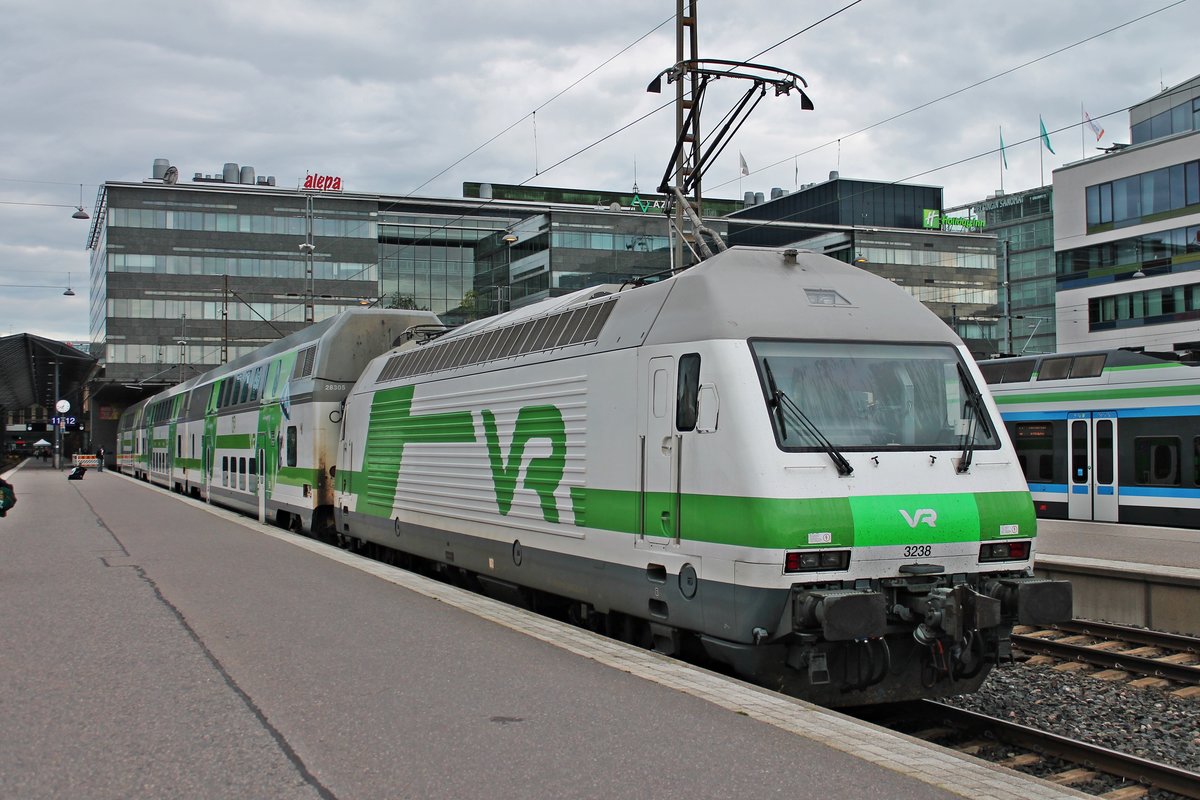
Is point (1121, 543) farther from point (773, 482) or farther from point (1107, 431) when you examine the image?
point (773, 482)

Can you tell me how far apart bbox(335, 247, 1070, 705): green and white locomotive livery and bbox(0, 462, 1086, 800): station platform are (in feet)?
1.87

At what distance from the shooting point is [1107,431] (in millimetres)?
20141

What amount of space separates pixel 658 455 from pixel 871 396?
1641mm

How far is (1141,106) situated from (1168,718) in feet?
192

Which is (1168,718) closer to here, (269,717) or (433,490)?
(269,717)

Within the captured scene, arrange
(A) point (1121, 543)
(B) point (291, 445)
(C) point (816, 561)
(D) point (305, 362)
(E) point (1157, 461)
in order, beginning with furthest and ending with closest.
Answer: (B) point (291, 445)
(D) point (305, 362)
(E) point (1157, 461)
(A) point (1121, 543)
(C) point (816, 561)

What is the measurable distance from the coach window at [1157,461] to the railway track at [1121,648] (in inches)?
308

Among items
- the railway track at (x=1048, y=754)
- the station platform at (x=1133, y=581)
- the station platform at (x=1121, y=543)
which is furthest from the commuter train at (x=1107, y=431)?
the railway track at (x=1048, y=754)

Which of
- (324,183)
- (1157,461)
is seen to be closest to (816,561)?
(1157,461)

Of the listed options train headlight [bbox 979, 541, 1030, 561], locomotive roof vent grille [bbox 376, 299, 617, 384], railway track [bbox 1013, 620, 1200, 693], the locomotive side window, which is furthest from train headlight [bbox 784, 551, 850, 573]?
railway track [bbox 1013, 620, 1200, 693]

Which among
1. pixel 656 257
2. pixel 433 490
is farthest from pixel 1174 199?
pixel 433 490

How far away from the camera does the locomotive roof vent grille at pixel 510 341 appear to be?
9.92m

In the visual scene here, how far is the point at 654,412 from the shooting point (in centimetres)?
848

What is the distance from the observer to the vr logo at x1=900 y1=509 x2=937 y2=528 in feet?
24.7
